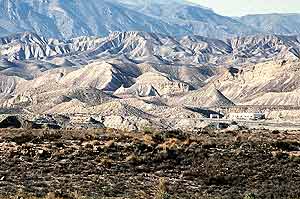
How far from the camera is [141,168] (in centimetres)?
2814

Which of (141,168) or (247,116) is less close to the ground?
(141,168)

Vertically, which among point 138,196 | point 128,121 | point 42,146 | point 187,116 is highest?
point 138,196

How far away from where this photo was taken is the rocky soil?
24.2m

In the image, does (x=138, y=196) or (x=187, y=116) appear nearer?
(x=138, y=196)

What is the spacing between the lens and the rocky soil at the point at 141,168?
2422 cm

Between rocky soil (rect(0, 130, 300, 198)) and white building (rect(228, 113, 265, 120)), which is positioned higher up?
rocky soil (rect(0, 130, 300, 198))

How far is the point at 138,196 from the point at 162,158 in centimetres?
662

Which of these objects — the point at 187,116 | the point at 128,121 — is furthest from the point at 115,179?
the point at 187,116

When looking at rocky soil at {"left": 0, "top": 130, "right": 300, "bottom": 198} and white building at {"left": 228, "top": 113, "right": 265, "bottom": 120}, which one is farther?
white building at {"left": 228, "top": 113, "right": 265, "bottom": 120}

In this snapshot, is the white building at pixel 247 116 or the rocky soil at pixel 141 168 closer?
the rocky soil at pixel 141 168

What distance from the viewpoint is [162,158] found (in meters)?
29.8

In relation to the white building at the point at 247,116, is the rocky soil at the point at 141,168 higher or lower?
higher

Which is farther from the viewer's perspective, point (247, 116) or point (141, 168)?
point (247, 116)

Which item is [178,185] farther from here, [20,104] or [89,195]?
[20,104]
